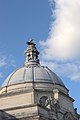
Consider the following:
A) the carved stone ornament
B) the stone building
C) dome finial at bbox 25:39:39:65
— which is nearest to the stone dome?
the stone building

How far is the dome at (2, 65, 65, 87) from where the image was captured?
73.3m

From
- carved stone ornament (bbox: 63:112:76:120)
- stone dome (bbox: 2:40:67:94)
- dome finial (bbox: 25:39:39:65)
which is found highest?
dome finial (bbox: 25:39:39:65)

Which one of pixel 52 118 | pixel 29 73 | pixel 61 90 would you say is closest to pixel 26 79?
pixel 29 73

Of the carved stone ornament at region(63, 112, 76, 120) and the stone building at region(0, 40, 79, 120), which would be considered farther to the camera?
the carved stone ornament at region(63, 112, 76, 120)

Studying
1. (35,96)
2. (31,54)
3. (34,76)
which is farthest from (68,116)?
(31,54)

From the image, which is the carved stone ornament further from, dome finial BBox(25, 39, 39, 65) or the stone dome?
dome finial BBox(25, 39, 39, 65)

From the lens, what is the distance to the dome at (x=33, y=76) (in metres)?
73.3

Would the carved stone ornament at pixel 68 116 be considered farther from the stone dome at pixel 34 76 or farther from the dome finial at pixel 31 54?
the dome finial at pixel 31 54

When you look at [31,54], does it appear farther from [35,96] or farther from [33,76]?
[35,96]

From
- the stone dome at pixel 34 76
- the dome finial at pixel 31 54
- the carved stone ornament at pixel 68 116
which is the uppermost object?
the dome finial at pixel 31 54

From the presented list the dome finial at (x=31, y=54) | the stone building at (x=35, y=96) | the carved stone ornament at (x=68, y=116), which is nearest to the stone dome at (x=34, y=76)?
the stone building at (x=35, y=96)

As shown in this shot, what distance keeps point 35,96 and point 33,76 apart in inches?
239

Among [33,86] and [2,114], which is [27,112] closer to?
[2,114]

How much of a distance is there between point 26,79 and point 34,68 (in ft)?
12.9
